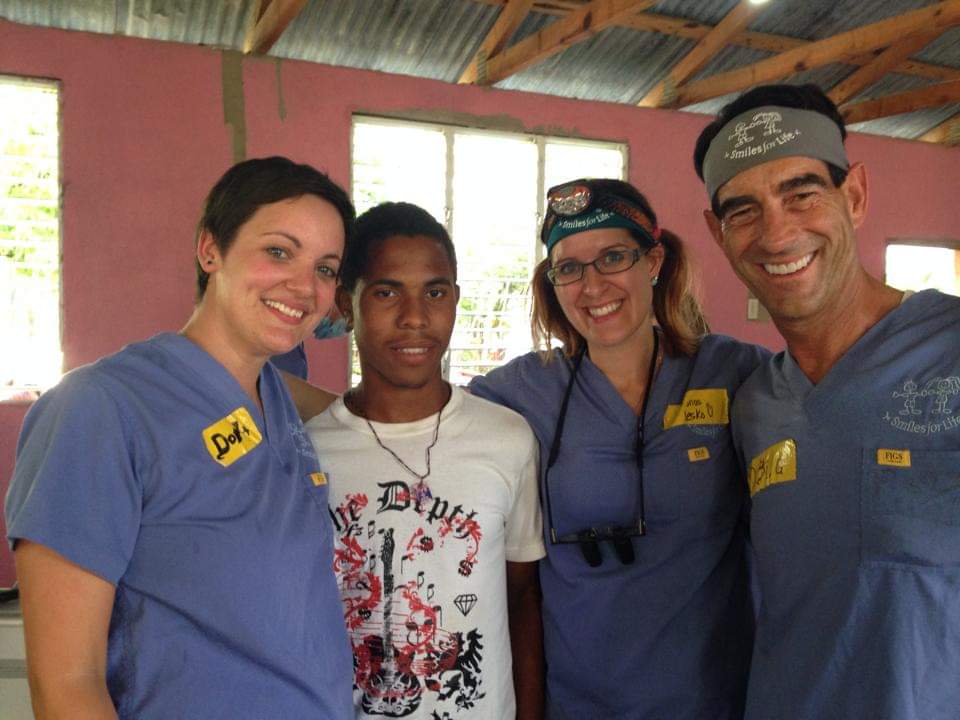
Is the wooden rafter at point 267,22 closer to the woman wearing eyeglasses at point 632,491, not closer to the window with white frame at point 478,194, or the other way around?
the window with white frame at point 478,194

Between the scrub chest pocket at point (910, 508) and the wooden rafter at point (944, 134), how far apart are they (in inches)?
252

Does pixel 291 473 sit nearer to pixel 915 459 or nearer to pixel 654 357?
pixel 654 357

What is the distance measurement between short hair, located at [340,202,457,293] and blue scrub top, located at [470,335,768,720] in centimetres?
48

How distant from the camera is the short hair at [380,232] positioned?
1382mm

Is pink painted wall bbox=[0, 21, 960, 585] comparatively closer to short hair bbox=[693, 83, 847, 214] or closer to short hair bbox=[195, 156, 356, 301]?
short hair bbox=[195, 156, 356, 301]

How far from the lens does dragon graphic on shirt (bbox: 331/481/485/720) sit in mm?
1216

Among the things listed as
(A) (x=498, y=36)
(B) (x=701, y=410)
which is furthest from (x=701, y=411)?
(A) (x=498, y=36)

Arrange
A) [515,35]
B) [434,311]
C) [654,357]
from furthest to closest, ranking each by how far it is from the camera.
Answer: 1. [515,35]
2. [654,357]
3. [434,311]

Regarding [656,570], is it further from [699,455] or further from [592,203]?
[592,203]

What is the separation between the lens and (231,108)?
4090mm

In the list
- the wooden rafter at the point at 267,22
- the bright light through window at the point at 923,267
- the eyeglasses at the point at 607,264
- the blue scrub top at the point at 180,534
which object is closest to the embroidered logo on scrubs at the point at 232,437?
the blue scrub top at the point at 180,534

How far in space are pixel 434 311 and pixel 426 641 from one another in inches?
23.2

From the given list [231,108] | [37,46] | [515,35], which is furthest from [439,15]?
[37,46]

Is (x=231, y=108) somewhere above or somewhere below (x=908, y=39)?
below
